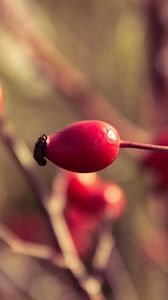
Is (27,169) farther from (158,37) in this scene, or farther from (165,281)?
(165,281)

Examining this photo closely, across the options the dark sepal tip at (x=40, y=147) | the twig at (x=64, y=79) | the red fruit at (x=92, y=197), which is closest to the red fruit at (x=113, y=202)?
the red fruit at (x=92, y=197)

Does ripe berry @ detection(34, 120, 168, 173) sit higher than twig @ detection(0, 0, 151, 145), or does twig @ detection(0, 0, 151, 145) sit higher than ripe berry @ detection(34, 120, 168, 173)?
ripe berry @ detection(34, 120, 168, 173)

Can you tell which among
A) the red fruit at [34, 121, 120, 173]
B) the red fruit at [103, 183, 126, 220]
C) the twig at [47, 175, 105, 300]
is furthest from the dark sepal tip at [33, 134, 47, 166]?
the red fruit at [103, 183, 126, 220]

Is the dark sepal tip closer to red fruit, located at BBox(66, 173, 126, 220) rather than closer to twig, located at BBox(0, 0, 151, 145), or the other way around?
red fruit, located at BBox(66, 173, 126, 220)

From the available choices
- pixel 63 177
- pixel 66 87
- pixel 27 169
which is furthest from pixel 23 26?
pixel 27 169

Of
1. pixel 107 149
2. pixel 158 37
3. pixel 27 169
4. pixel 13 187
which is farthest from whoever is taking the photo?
pixel 13 187

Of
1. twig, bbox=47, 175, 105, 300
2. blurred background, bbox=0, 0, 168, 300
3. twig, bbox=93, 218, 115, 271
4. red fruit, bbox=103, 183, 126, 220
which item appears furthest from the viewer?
blurred background, bbox=0, 0, 168, 300

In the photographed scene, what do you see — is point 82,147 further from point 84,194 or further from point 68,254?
point 84,194
